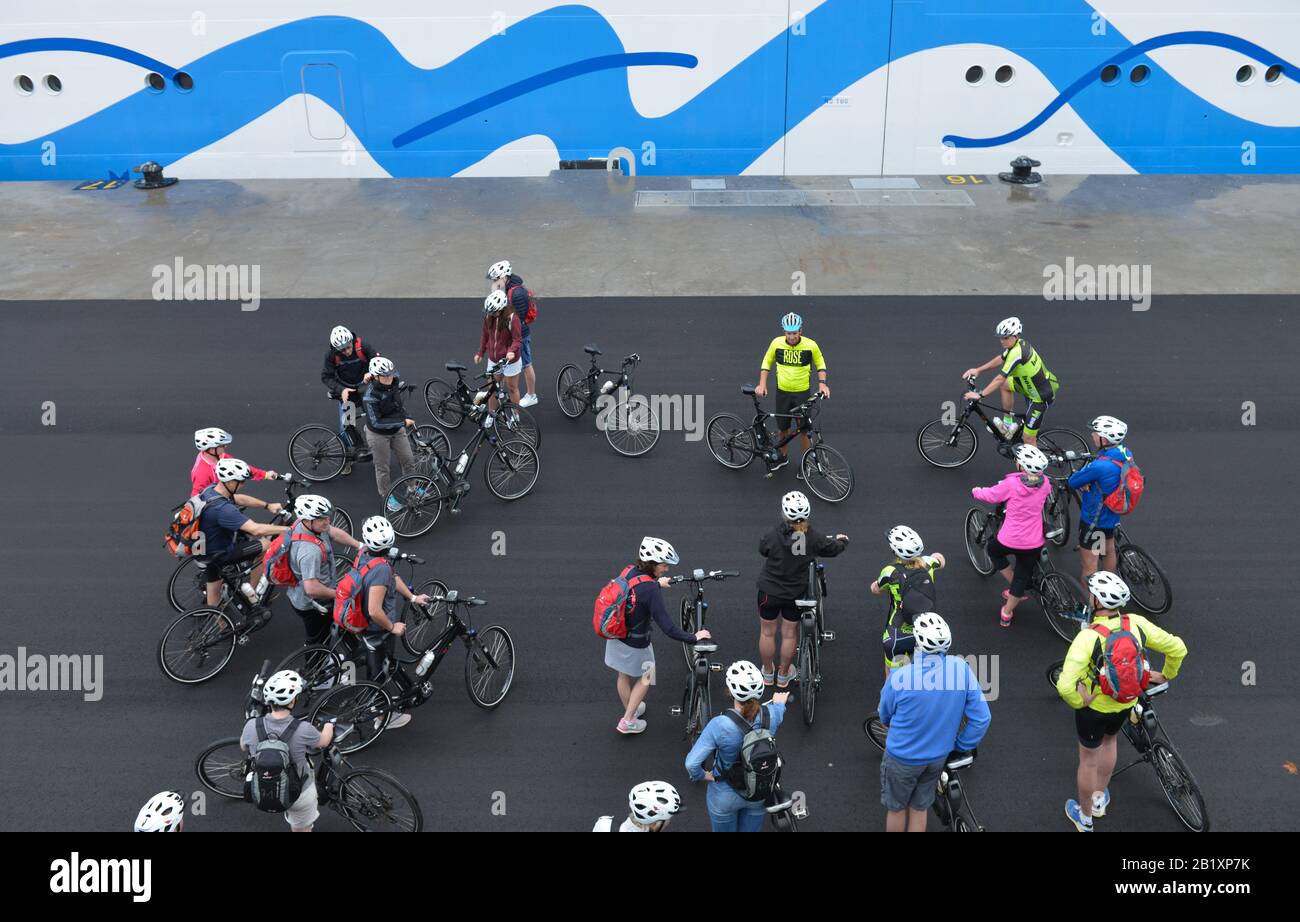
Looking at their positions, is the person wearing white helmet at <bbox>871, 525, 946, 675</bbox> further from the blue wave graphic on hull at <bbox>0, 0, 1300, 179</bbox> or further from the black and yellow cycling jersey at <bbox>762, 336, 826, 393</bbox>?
the blue wave graphic on hull at <bbox>0, 0, 1300, 179</bbox>

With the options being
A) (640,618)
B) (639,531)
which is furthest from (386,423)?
(640,618)

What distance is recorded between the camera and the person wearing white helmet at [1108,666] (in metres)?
6.21

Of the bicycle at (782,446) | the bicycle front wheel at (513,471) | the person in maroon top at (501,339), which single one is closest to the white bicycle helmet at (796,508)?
the bicycle at (782,446)

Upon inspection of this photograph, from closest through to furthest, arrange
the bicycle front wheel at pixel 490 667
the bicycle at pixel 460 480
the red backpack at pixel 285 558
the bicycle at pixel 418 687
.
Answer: the bicycle at pixel 418 687
the red backpack at pixel 285 558
the bicycle front wheel at pixel 490 667
the bicycle at pixel 460 480

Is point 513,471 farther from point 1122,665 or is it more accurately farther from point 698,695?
point 1122,665

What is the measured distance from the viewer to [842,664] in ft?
27.2

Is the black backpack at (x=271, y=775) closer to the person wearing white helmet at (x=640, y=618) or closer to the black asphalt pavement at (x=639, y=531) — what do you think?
the black asphalt pavement at (x=639, y=531)

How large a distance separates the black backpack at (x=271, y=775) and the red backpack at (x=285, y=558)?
1849 mm

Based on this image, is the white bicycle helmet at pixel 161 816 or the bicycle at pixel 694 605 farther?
the bicycle at pixel 694 605

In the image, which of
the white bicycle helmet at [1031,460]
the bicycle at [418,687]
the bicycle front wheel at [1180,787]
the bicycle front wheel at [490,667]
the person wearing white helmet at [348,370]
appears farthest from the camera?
the person wearing white helmet at [348,370]

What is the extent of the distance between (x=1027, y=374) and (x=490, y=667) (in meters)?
6.03

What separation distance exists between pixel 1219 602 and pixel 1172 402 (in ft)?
13.2

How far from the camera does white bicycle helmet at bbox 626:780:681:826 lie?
5.50 meters

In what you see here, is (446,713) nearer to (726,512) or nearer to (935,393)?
(726,512)
